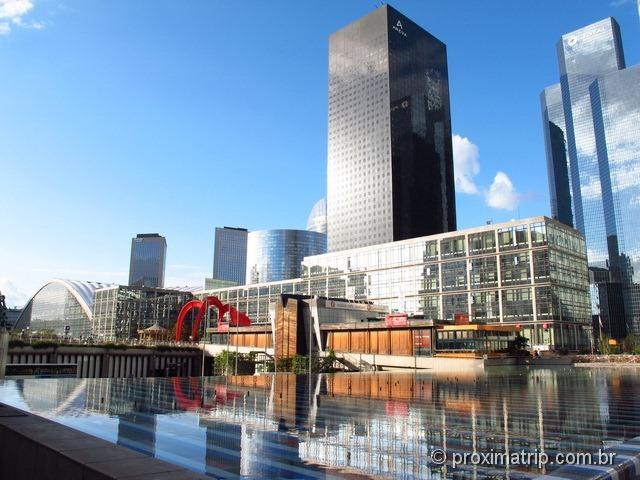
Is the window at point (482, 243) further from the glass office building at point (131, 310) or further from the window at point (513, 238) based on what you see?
the glass office building at point (131, 310)

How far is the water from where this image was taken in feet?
38.9

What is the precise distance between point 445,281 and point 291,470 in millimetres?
123794

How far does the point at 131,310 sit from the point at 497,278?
12768 cm

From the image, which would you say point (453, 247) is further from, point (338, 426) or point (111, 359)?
point (338, 426)

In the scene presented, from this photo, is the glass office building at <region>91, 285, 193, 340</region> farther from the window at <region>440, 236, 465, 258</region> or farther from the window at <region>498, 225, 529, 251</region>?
the window at <region>498, 225, 529, 251</region>

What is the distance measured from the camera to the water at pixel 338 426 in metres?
11.9

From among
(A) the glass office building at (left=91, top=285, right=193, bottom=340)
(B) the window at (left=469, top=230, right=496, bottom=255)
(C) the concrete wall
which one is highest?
(B) the window at (left=469, top=230, right=496, bottom=255)

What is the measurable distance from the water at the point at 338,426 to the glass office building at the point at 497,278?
243 feet

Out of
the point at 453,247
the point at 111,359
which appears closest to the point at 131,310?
the point at 111,359

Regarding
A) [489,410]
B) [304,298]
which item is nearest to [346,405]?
[489,410]

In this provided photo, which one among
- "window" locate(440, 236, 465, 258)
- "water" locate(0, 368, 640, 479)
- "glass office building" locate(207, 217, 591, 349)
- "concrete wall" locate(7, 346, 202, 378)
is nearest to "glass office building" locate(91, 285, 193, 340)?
"glass office building" locate(207, 217, 591, 349)

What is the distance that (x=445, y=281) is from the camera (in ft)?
429

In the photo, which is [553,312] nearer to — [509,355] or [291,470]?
[509,355]

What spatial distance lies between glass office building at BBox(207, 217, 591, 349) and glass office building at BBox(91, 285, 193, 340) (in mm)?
75331
